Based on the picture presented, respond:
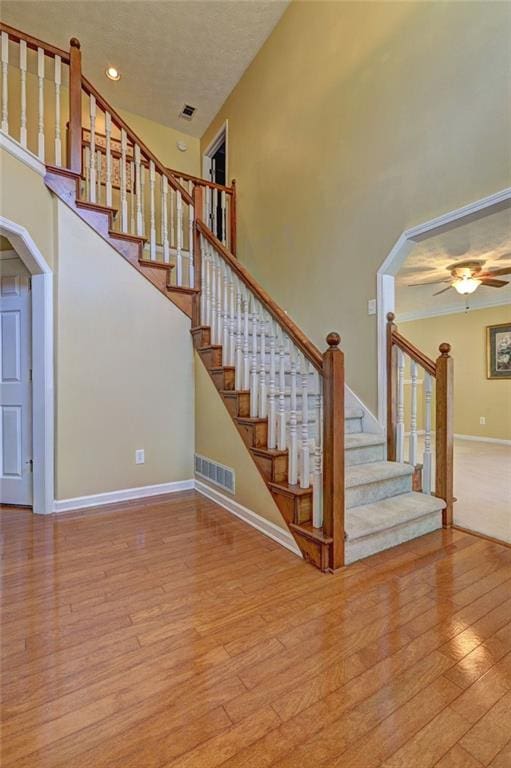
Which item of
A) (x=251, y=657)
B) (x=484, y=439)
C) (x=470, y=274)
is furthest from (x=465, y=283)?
(x=251, y=657)

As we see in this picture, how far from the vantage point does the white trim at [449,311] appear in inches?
240

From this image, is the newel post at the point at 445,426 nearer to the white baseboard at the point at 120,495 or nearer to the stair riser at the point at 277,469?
the stair riser at the point at 277,469

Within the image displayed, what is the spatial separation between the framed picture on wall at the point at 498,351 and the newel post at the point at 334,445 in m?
5.49

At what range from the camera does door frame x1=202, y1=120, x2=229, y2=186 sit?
5223 mm

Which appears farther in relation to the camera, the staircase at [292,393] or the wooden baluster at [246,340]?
the wooden baluster at [246,340]

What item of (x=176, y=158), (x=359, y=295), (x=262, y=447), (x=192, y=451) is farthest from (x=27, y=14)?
(x=262, y=447)

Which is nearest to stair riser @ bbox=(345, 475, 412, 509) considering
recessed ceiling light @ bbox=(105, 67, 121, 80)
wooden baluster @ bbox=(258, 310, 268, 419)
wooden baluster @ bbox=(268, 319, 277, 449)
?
wooden baluster @ bbox=(268, 319, 277, 449)

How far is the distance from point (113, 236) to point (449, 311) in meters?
6.11

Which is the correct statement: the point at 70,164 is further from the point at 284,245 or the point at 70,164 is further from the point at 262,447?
the point at 262,447

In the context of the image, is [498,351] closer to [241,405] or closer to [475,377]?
[475,377]

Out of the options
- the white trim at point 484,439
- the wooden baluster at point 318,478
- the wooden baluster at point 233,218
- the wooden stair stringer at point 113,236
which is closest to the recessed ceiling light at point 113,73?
the wooden baluster at point 233,218

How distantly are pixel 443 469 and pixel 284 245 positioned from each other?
2.88 meters

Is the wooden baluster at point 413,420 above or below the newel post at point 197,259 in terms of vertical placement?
below

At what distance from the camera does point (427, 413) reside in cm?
251
